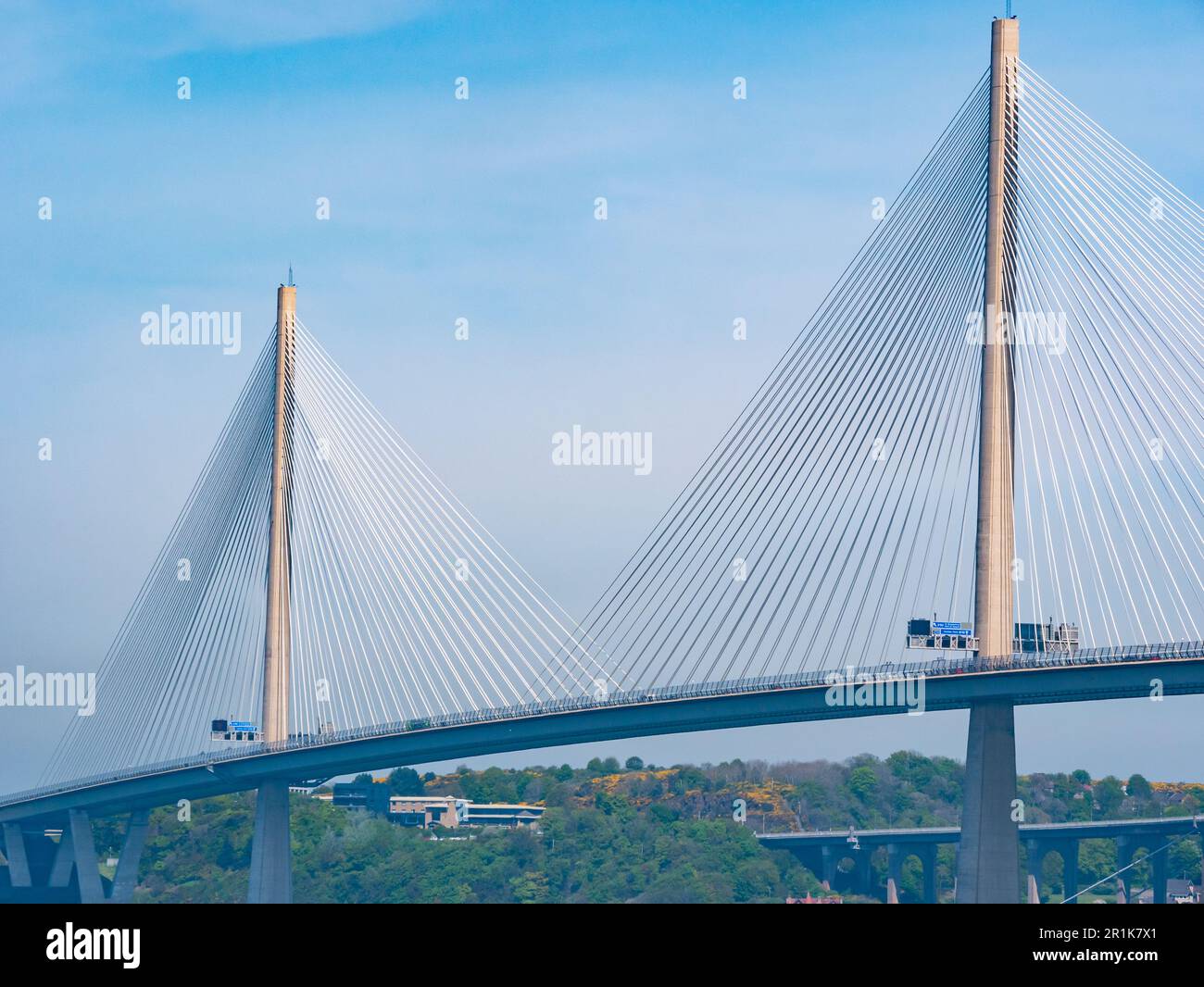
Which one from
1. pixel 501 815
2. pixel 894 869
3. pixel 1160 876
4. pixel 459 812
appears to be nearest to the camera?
pixel 1160 876

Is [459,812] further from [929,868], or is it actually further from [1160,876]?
[1160,876]

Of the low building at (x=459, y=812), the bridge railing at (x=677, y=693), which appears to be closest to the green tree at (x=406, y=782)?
the low building at (x=459, y=812)

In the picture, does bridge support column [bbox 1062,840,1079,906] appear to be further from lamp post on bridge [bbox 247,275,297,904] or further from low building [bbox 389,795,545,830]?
lamp post on bridge [bbox 247,275,297,904]

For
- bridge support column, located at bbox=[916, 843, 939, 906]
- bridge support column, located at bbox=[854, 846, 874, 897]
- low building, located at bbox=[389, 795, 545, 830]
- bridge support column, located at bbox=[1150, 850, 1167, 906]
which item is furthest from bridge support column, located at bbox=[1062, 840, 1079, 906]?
low building, located at bbox=[389, 795, 545, 830]

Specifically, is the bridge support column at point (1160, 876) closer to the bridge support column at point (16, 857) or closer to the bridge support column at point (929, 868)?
the bridge support column at point (929, 868)

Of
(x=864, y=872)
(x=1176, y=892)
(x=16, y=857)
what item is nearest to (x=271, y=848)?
(x=16, y=857)
